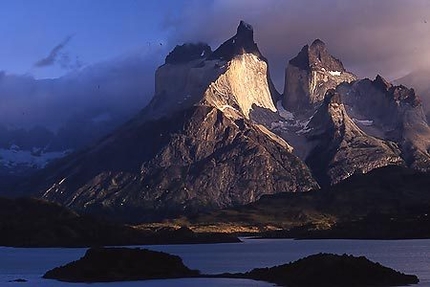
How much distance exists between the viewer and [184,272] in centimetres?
18850

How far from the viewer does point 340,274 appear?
15825 centimetres

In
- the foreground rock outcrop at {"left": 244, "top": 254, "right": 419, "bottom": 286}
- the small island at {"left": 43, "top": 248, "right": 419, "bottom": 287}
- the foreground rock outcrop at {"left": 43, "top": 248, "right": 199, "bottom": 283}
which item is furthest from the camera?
the foreground rock outcrop at {"left": 43, "top": 248, "right": 199, "bottom": 283}

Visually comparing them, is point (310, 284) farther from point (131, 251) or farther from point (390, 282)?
point (131, 251)

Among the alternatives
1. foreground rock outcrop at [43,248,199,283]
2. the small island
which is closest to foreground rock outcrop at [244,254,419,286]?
the small island

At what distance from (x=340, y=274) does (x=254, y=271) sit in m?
27.9

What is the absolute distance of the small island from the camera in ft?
519

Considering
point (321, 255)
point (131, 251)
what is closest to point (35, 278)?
point (131, 251)

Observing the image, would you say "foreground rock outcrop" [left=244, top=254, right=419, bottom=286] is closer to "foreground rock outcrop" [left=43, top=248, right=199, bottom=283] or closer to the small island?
the small island

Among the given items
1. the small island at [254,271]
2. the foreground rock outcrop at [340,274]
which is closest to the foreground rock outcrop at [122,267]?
the small island at [254,271]

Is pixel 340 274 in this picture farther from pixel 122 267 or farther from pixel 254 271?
pixel 122 267

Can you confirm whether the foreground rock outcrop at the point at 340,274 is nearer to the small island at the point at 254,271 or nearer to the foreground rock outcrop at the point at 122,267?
the small island at the point at 254,271

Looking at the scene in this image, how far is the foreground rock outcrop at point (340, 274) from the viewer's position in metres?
157

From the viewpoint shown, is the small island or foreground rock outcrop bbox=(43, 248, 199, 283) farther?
foreground rock outcrop bbox=(43, 248, 199, 283)

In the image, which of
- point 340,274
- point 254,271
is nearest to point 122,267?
point 254,271
